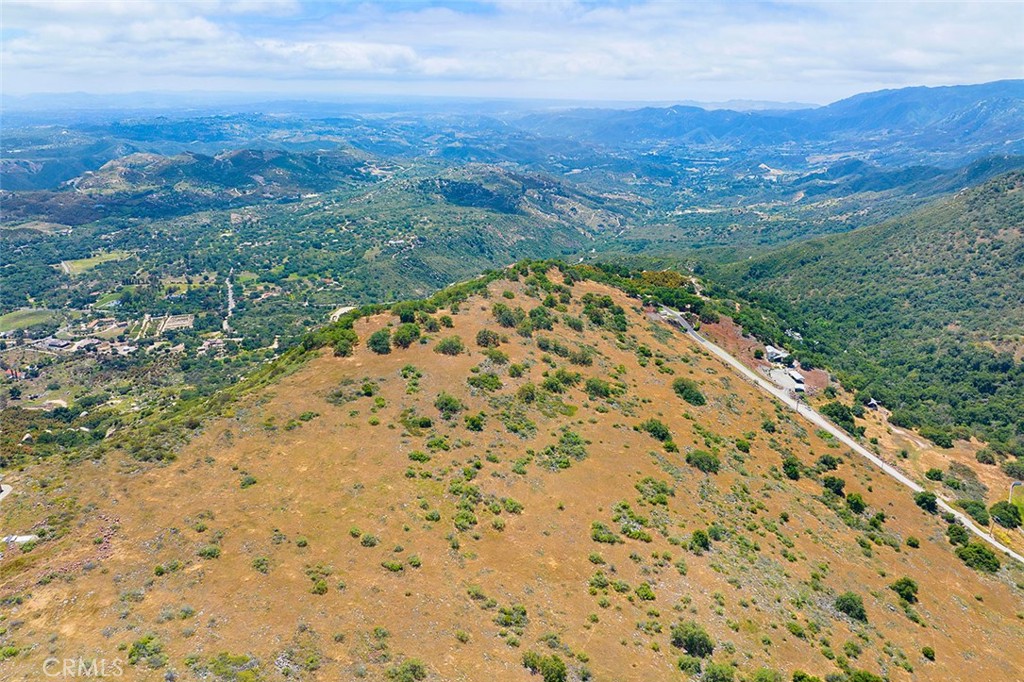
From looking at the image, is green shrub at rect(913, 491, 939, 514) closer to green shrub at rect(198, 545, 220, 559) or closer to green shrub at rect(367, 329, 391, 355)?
green shrub at rect(367, 329, 391, 355)

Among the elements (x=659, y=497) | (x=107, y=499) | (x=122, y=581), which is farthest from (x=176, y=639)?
(x=659, y=497)

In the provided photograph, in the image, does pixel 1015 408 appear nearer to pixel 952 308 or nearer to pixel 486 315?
pixel 952 308

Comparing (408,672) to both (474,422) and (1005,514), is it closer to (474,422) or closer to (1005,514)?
(474,422)

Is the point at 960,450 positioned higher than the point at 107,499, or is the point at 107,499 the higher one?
the point at 107,499

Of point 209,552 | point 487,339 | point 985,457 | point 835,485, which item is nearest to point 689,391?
point 835,485

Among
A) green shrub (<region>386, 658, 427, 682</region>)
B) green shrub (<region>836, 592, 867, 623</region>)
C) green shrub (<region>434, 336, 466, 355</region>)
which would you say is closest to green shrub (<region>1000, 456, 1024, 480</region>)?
green shrub (<region>836, 592, 867, 623</region>)

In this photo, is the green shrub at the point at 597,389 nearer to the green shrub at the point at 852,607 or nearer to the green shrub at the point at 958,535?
the green shrub at the point at 852,607
